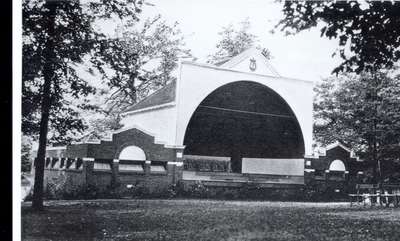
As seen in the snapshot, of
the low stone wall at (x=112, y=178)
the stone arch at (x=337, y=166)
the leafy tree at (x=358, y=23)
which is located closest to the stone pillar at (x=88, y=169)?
the low stone wall at (x=112, y=178)

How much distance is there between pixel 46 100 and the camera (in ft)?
30.3

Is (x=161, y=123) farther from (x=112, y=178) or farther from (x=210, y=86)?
(x=112, y=178)

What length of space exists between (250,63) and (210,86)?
1888mm

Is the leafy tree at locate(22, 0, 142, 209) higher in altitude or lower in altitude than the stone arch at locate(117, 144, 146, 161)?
higher

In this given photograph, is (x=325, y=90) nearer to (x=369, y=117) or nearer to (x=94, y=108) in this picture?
(x=369, y=117)

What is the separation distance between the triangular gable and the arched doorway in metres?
0.58

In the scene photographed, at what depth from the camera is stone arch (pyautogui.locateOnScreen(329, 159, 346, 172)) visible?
20484mm

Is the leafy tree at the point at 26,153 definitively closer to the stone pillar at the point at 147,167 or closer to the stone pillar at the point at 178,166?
the stone pillar at the point at 147,167

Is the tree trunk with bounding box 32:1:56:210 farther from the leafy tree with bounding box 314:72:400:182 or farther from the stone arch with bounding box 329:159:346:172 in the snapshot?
the stone arch with bounding box 329:159:346:172

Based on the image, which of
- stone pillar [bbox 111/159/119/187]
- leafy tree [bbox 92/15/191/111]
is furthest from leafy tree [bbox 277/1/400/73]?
stone pillar [bbox 111/159/119/187]

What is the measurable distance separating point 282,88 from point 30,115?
36.8 feet

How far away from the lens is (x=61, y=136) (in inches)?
400

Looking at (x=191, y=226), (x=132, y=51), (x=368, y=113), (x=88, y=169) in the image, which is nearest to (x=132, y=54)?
(x=132, y=51)

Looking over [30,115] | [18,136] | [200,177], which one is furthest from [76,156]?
[18,136]
